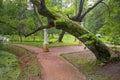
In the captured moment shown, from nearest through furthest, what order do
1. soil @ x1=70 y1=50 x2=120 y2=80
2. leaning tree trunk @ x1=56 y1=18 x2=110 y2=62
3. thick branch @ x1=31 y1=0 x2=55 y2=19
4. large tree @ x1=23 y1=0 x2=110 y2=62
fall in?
soil @ x1=70 y1=50 x2=120 y2=80
leaning tree trunk @ x1=56 y1=18 x2=110 y2=62
large tree @ x1=23 y1=0 x2=110 y2=62
thick branch @ x1=31 y1=0 x2=55 y2=19

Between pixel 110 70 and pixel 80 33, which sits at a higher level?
pixel 80 33

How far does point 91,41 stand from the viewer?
37.1 ft

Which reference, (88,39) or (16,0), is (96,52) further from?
(16,0)

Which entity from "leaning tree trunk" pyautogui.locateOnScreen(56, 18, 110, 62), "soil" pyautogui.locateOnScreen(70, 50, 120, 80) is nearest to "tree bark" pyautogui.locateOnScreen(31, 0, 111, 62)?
"leaning tree trunk" pyautogui.locateOnScreen(56, 18, 110, 62)

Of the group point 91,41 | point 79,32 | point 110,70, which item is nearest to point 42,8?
point 79,32

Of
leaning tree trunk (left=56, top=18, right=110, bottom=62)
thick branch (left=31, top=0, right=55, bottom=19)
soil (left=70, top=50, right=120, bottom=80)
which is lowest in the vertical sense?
soil (left=70, top=50, right=120, bottom=80)

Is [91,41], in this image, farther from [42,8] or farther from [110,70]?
[42,8]

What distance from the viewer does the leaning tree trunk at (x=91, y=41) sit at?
11.6 meters

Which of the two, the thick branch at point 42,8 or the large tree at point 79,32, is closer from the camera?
the large tree at point 79,32

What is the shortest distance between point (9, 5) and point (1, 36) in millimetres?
3673

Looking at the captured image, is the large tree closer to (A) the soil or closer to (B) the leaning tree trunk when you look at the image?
(B) the leaning tree trunk

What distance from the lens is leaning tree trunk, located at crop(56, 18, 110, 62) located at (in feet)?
37.9

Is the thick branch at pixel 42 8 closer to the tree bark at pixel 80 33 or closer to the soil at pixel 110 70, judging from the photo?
the tree bark at pixel 80 33

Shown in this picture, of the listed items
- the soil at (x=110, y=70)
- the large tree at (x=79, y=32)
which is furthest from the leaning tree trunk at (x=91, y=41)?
the soil at (x=110, y=70)
